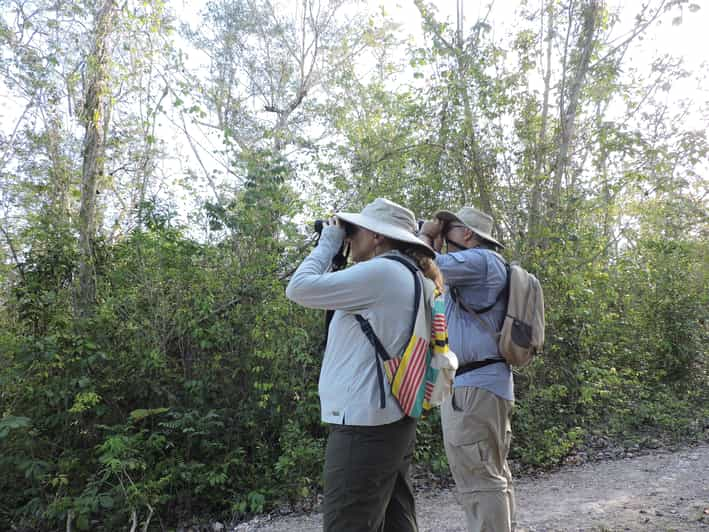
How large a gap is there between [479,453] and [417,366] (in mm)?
917

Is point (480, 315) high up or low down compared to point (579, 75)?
down

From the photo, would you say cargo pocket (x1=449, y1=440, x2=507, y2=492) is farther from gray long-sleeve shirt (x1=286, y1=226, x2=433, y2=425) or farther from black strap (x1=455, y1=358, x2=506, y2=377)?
gray long-sleeve shirt (x1=286, y1=226, x2=433, y2=425)

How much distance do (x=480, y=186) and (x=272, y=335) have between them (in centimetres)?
346

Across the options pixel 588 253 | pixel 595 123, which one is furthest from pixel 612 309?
pixel 595 123

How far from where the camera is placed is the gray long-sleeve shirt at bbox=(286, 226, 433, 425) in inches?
83.8

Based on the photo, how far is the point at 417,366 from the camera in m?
2.22

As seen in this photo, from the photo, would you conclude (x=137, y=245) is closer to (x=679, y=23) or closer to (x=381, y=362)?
(x=381, y=362)

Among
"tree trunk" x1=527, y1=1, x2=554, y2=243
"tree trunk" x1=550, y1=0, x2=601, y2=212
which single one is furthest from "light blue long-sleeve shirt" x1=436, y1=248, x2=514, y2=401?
"tree trunk" x1=550, y1=0, x2=601, y2=212

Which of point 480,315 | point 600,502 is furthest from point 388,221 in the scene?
point 600,502

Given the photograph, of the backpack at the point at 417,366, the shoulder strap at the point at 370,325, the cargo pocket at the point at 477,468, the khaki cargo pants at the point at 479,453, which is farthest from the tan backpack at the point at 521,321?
the shoulder strap at the point at 370,325

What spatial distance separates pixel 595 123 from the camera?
24.7 feet

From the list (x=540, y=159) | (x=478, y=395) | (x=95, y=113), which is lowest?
(x=478, y=395)

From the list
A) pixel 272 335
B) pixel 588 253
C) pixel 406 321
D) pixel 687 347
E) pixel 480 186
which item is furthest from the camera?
pixel 687 347

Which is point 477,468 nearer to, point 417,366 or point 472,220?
point 417,366
